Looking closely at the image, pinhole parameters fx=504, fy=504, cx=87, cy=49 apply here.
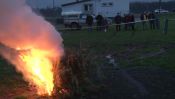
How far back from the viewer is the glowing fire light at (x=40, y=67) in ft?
38.4

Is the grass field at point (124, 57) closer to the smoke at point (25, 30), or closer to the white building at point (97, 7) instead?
the smoke at point (25, 30)

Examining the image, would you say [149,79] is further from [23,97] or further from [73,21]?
[73,21]

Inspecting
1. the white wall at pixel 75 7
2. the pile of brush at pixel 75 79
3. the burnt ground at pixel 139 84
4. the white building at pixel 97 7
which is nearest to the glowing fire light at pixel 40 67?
the pile of brush at pixel 75 79

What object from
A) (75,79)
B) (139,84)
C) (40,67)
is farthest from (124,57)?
(75,79)

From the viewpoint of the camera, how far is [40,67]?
39.0 ft

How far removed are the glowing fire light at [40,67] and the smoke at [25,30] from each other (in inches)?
4.7

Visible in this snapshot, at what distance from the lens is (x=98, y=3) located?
227 feet

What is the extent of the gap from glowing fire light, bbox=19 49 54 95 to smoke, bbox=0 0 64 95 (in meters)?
0.12

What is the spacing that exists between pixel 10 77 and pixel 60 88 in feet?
14.7

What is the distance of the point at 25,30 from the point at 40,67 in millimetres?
995

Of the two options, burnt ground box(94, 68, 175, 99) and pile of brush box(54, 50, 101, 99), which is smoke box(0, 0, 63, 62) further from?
burnt ground box(94, 68, 175, 99)

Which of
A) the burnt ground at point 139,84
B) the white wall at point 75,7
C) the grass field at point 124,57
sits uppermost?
the white wall at point 75,7

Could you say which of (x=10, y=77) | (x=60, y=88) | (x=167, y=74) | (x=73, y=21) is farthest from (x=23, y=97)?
(x=73, y=21)

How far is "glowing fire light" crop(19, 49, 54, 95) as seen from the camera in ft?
38.4
